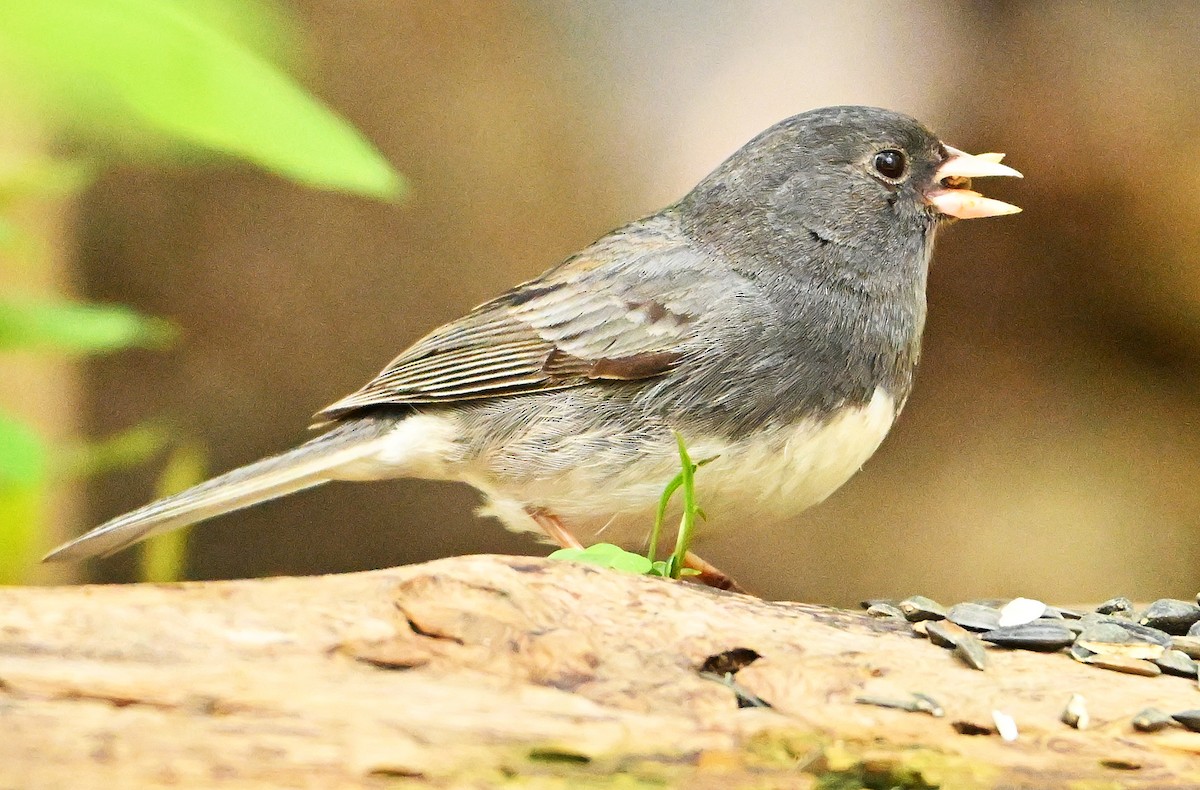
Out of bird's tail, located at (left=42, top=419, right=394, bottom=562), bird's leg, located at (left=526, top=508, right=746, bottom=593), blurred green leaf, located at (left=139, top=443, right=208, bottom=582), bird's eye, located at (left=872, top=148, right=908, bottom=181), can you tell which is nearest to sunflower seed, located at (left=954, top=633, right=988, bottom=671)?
bird's leg, located at (left=526, top=508, right=746, bottom=593)

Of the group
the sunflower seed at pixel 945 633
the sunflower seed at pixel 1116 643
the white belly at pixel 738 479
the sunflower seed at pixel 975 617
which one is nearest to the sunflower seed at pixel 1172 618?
the sunflower seed at pixel 1116 643

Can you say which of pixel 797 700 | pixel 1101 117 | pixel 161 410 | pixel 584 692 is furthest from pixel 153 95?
pixel 1101 117

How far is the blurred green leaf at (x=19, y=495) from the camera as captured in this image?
216cm

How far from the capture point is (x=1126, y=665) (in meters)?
1.40

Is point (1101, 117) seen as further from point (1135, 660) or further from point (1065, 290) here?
point (1135, 660)

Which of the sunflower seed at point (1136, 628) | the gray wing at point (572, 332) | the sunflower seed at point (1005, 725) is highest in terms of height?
the gray wing at point (572, 332)

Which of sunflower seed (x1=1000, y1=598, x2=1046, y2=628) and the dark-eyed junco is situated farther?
the dark-eyed junco

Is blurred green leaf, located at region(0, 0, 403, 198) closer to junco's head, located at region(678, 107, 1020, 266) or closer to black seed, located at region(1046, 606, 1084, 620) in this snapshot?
junco's head, located at region(678, 107, 1020, 266)

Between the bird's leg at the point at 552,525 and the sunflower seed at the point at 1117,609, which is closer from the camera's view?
the sunflower seed at the point at 1117,609

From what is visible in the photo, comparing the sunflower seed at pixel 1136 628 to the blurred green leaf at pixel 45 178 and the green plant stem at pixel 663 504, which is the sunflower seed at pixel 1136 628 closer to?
the green plant stem at pixel 663 504

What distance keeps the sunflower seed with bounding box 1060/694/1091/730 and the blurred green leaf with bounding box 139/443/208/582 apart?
191 cm

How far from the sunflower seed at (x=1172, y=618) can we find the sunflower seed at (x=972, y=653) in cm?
41

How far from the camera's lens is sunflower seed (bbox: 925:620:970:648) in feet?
4.64

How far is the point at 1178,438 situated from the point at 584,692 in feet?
7.45
